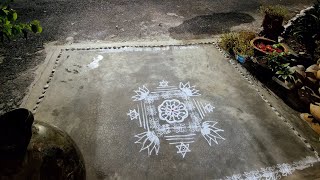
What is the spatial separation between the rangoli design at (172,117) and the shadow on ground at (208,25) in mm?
2060

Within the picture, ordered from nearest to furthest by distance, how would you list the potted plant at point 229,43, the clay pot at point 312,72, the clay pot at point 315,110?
the clay pot at point 315,110, the clay pot at point 312,72, the potted plant at point 229,43

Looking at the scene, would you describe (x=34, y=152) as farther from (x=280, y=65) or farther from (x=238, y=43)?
(x=238, y=43)

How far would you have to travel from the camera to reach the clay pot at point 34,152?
168 centimetres

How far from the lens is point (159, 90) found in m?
4.17

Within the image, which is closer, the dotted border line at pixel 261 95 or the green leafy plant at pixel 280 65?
the dotted border line at pixel 261 95

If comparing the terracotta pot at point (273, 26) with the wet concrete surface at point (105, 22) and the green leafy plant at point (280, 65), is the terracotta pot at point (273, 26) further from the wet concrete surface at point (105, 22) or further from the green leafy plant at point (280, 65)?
the green leafy plant at point (280, 65)

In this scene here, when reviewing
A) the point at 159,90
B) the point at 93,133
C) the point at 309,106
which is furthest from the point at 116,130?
the point at 309,106

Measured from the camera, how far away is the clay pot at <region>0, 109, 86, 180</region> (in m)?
1.68

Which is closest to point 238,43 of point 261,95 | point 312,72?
point 261,95

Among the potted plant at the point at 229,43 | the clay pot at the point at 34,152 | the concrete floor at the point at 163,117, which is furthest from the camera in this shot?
the potted plant at the point at 229,43

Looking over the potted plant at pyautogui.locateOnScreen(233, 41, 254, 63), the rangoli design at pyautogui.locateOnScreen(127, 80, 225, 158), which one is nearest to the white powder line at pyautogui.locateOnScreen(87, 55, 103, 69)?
the rangoli design at pyautogui.locateOnScreen(127, 80, 225, 158)

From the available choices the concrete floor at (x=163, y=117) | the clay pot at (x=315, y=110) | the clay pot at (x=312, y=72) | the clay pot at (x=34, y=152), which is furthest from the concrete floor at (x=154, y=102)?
the clay pot at (x=34, y=152)

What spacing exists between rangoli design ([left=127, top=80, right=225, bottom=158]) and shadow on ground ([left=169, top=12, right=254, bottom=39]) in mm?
2060

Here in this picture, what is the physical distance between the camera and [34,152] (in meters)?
1.81
